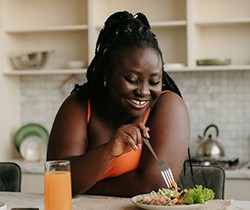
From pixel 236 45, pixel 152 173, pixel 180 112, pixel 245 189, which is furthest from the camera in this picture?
pixel 236 45

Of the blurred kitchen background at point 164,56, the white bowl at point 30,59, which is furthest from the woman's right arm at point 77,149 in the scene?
the white bowl at point 30,59

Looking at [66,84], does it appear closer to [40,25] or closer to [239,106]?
[40,25]

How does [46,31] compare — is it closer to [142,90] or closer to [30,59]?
[30,59]

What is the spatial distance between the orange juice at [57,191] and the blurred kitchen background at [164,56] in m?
2.33

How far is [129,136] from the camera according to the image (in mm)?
1872

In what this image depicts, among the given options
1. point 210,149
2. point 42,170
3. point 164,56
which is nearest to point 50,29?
point 164,56

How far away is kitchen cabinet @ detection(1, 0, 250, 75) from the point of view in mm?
4062

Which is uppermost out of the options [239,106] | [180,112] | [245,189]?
[180,112]

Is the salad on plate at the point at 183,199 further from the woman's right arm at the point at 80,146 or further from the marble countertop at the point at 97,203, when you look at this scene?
the woman's right arm at the point at 80,146

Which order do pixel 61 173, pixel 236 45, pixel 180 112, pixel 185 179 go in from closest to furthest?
pixel 61 173, pixel 180 112, pixel 185 179, pixel 236 45

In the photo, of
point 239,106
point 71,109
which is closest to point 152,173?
point 71,109

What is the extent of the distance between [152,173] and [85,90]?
445 mm

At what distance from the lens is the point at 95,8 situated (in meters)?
4.24

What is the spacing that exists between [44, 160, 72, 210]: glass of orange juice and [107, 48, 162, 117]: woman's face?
0.46 metres
